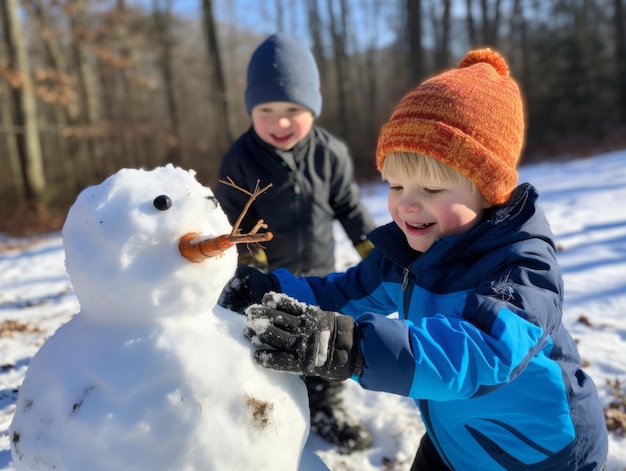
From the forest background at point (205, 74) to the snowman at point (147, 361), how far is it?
10.0 m

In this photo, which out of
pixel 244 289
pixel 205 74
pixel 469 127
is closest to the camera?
pixel 469 127

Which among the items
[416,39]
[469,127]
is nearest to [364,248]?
[469,127]

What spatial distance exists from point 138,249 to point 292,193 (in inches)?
64.2

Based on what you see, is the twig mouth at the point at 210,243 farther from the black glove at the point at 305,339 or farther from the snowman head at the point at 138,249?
the black glove at the point at 305,339

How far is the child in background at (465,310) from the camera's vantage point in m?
1.12

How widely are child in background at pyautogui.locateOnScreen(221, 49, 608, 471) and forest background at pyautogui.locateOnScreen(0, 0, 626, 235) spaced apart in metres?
9.77

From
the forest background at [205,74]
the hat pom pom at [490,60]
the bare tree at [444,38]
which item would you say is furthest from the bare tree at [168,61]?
the hat pom pom at [490,60]

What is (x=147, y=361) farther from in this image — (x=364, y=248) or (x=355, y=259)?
(x=355, y=259)

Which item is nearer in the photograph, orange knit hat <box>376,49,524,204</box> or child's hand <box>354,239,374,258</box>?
orange knit hat <box>376,49,524,204</box>

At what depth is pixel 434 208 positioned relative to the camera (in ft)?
4.67

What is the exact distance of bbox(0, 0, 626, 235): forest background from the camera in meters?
11.4

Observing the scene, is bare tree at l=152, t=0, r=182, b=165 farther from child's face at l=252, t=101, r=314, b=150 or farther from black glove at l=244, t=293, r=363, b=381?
black glove at l=244, t=293, r=363, b=381

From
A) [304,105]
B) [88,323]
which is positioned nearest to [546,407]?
[88,323]

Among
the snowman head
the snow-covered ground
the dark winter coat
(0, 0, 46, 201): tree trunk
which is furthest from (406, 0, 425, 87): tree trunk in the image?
the snowman head
